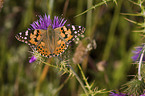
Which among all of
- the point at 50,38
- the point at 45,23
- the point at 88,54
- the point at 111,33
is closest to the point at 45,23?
the point at 45,23

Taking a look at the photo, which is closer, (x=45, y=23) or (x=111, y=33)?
(x=45, y=23)

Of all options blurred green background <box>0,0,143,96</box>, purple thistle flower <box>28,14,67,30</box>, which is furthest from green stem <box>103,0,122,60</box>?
purple thistle flower <box>28,14,67,30</box>

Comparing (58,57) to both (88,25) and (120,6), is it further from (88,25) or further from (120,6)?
(120,6)

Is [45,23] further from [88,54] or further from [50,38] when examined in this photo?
[88,54]

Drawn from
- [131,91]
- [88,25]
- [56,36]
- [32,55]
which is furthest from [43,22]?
[88,25]

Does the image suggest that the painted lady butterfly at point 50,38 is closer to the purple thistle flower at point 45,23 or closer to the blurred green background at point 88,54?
the purple thistle flower at point 45,23

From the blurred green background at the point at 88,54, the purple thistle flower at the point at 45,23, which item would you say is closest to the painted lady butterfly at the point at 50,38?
the purple thistle flower at the point at 45,23
